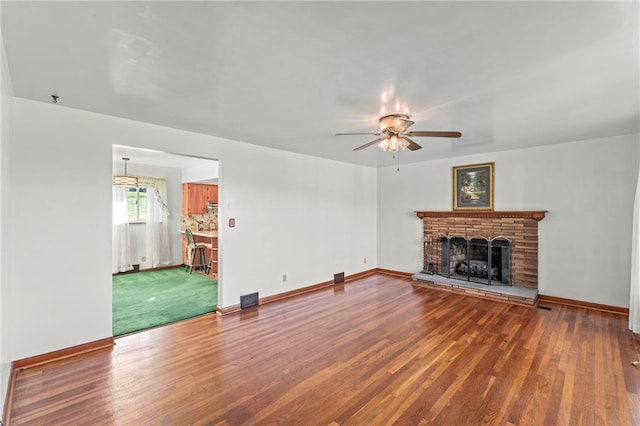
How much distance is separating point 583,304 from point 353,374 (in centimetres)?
401

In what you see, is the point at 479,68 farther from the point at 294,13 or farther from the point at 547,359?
the point at 547,359

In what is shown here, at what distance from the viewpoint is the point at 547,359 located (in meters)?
2.80

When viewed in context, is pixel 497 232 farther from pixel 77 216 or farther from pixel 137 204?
pixel 137 204

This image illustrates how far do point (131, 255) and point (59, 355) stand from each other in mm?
4345

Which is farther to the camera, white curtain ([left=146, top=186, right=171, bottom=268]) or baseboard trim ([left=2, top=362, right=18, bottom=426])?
white curtain ([left=146, top=186, right=171, bottom=268])

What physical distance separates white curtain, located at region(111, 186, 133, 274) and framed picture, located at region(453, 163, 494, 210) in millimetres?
7043

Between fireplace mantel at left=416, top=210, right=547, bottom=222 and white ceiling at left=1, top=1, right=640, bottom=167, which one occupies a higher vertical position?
white ceiling at left=1, top=1, right=640, bottom=167

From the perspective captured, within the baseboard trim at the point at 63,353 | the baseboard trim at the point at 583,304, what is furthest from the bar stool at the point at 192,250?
the baseboard trim at the point at 583,304

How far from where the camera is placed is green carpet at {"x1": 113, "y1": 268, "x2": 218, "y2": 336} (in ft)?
12.5

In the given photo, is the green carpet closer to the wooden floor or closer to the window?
the wooden floor

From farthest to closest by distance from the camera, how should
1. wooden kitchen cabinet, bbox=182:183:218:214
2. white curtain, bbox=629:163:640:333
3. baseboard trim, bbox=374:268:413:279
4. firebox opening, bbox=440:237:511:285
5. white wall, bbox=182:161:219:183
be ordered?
wooden kitchen cabinet, bbox=182:183:218:214 → white wall, bbox=182:161:219:183 → baseboard trim, bbox=374:268:413:279 → firebox opening, bbox=440:237:511:285 → white curtain, bbox=629:163:640:333

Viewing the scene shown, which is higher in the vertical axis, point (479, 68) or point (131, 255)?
point (479, 68)

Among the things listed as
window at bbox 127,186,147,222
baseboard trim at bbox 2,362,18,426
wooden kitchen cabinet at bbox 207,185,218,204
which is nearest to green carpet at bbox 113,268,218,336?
baseboard trim at bbox 2,362,18,426

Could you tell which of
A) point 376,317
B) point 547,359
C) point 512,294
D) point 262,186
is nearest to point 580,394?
point 547,359
